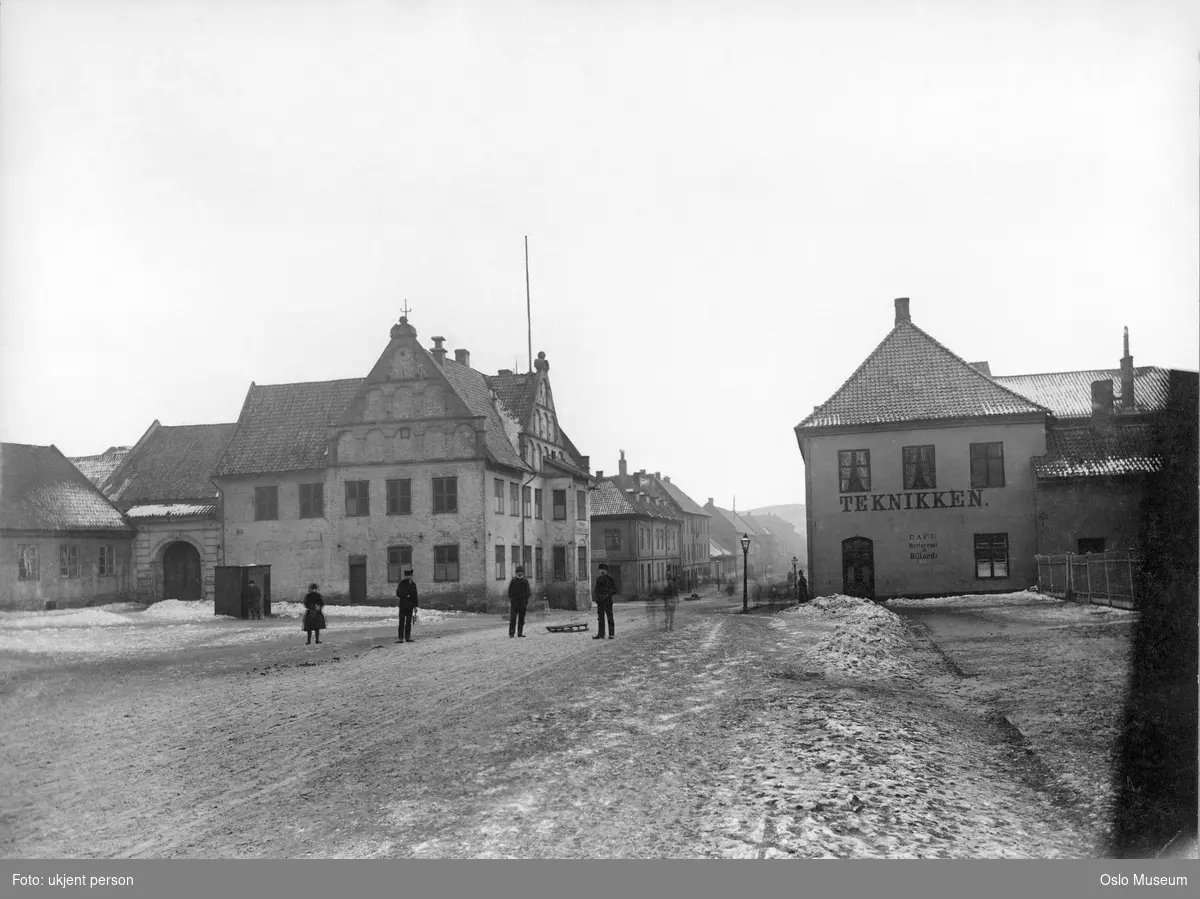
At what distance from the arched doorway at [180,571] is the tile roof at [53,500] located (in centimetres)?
216

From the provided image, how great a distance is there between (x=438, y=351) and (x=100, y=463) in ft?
63.6

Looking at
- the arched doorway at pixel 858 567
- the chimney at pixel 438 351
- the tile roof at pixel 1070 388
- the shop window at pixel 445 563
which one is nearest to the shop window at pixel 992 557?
the arched doorway at pixel 858 567

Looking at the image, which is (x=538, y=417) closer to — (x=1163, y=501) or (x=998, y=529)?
(x=998, y=529)

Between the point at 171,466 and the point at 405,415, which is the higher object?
the point at 405,415

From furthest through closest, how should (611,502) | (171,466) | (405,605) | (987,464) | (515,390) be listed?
(611,502)
(515,390)
(171,466)
(987,464)
(405,605)

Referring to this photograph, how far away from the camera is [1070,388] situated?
41500 mm

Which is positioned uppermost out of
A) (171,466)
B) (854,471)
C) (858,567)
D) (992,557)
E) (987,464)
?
(171,466)

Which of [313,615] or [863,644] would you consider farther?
[313,615]

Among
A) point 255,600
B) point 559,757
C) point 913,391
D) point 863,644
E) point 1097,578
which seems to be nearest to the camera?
point 559,757

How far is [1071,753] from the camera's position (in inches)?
339

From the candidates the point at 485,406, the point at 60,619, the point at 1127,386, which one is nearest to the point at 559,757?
the point at 60,619

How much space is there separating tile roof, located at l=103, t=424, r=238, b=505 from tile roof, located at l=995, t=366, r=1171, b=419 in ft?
115

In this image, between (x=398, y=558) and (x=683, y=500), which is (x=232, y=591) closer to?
(x=398, y=558)

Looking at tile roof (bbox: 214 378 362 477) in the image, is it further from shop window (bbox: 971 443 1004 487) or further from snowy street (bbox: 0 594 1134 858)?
shop window (bbox: 971 443 1004 487)
